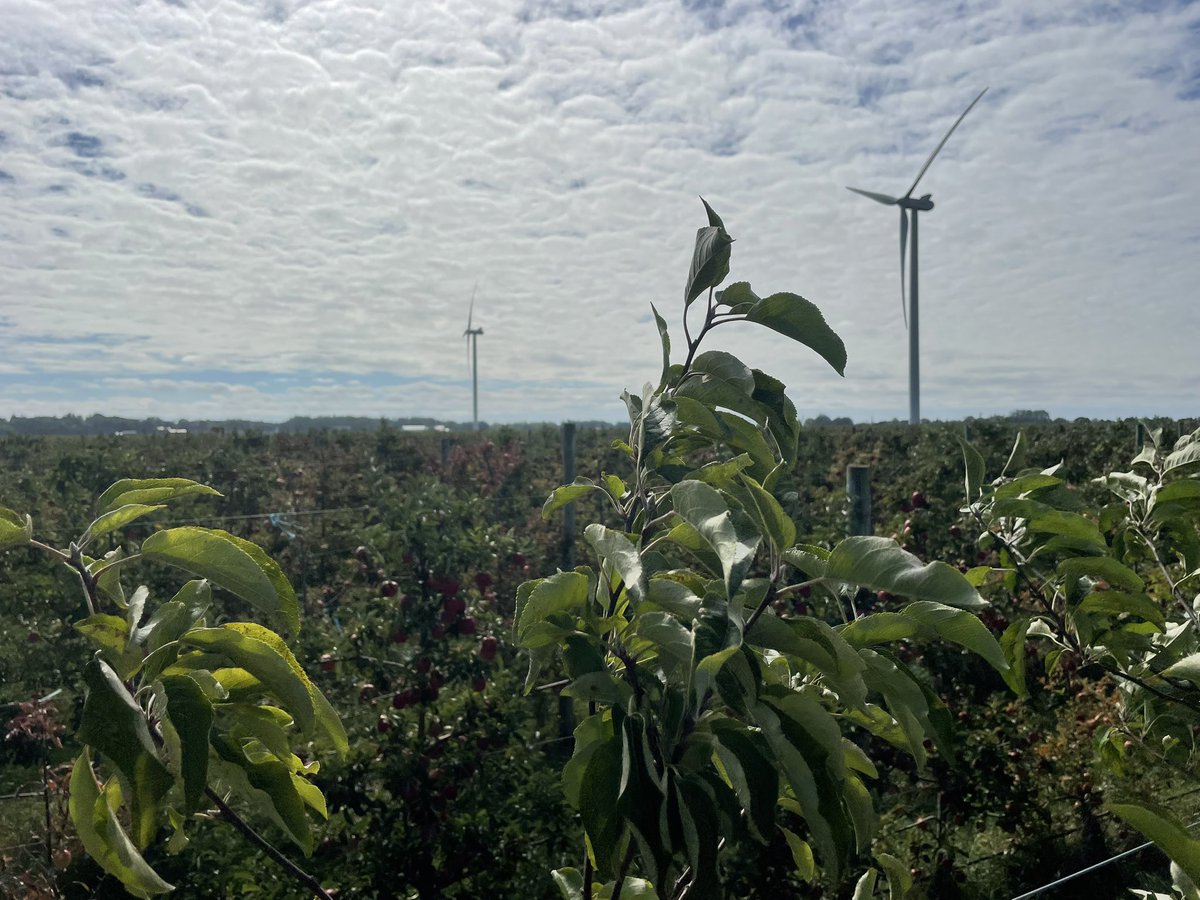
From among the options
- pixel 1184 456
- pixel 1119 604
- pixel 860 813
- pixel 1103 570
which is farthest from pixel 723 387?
pixel 1184 456

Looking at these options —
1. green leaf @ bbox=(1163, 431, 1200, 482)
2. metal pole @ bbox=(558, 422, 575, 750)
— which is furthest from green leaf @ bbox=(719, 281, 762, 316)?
metal pole @ bbox=(558, 422, 575, 750)

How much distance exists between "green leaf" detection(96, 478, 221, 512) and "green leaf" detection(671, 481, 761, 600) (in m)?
0.42

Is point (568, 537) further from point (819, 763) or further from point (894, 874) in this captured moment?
point (819, 763)

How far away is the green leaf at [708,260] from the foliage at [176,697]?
0.49m

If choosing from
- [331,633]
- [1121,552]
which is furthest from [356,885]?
[1121,552]

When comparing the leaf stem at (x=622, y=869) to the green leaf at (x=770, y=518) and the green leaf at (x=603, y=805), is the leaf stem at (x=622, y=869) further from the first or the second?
the green leaf at (x=770, y=518)

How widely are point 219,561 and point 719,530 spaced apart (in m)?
0.39

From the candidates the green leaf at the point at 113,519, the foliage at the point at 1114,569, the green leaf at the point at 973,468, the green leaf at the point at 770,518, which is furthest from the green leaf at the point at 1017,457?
the green leaf at the point at 113,519

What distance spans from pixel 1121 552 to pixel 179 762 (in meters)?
1.60

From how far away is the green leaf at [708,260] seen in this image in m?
0.89

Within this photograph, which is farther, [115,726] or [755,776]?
[755,776]

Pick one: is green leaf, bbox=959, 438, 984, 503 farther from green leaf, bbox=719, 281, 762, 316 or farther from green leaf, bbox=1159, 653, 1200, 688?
green leaf, bbox=719, 281, 762, 316

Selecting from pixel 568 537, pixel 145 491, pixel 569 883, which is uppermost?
pixel 145 491

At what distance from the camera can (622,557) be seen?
0.72m
